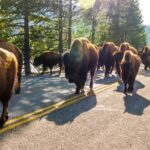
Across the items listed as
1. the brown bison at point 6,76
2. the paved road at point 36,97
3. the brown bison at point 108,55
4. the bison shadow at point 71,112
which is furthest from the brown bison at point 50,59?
the brown bison at point 6,76

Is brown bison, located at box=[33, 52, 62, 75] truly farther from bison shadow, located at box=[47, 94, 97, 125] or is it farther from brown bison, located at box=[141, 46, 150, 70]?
bison shadow, located at box=[47, 94, 97, 125]

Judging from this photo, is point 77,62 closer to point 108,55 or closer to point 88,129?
point 88,129

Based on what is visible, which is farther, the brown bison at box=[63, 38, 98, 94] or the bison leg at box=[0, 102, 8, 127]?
the brown bison at box=[63, 38, 98, 94]

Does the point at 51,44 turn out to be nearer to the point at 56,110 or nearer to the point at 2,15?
the point at 2,15

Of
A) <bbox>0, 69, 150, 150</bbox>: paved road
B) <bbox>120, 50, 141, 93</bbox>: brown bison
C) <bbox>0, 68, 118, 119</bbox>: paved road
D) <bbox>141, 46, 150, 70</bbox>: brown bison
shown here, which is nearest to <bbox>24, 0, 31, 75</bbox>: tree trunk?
<bbox>141, 46, 150, 70</bbox>: brown bison

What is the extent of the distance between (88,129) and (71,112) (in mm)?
1925

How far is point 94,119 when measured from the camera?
9.37 meters

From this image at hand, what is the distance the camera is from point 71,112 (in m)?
10.2

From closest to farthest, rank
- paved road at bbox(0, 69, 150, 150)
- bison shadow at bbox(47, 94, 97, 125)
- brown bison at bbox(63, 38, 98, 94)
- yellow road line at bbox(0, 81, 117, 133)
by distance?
paved road at bbox(0, 69, 150, 150) → yellow road line at bbox(0, 81, 117, 133) → bison shadow at bbox(47, 94, 97, 125) → brown bison at bbox(63, 38, 98, 94)

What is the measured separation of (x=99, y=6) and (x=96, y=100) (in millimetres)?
44103

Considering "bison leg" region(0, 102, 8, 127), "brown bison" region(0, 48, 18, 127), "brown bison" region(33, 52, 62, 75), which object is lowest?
"brown bison" region(33, 52, 62, 75)

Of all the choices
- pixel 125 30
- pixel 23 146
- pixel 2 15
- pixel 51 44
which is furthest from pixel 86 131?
pixel 125 30

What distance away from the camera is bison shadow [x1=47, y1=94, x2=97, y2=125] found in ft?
30.1

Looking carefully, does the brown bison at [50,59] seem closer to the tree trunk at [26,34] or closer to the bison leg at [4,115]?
the tree trunk at [26,34]
